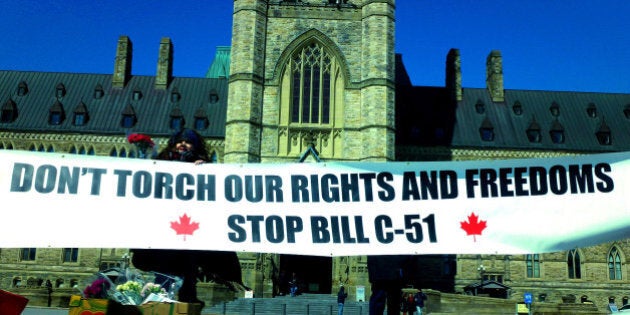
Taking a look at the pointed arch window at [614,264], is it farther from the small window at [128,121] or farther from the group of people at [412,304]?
the small window at [128,121]

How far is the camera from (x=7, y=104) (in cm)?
4406

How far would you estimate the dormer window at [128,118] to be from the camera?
44.2 meters

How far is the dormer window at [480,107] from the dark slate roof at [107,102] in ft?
58.8

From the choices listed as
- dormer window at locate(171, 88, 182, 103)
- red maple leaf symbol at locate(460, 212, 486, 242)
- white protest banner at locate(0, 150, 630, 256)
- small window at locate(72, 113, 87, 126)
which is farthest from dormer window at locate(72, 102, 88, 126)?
red maple leaf symbol at locate(460, 212, 486, 242)

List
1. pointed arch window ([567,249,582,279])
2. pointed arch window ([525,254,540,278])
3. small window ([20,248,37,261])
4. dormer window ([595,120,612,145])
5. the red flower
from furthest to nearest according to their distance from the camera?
dormer window ([595,120,612,145])
pointed arch window ([567,249,582,279])
pointed arch window ([525,254,540,278])
small window ([20,248,37,261])
the red flower

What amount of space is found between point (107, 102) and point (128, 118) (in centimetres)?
253

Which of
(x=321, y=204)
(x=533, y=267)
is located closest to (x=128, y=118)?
(x=533, y=267)

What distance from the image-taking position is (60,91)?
46406mm

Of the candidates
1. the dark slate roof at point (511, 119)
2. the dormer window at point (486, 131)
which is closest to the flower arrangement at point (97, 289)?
the dark slate roof at point (511, 119)

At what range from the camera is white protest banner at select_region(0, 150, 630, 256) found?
6.93 meters

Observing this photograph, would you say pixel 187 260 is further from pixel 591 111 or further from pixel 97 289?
pixel 591 111

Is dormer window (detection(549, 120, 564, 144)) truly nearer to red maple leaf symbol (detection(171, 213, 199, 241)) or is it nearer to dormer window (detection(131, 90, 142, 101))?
dormer window (detection(131, 90, 142, 101))

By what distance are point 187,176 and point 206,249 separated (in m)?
0.82

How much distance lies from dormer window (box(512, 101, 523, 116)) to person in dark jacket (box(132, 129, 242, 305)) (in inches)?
1691
